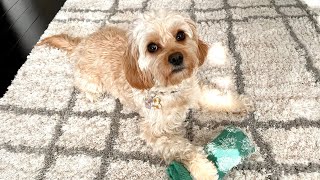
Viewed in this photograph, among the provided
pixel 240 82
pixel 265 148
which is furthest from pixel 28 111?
pixel 265 148

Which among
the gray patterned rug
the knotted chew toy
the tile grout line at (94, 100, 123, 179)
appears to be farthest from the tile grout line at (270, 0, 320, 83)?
the tile grout line at (94, 100, 123, 179)

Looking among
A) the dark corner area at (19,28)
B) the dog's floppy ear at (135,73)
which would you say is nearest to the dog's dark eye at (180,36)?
the dog's floppy ear at (135,73)

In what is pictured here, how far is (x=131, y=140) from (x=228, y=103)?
0.68 metres

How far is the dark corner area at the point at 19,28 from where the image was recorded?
2.99 metres

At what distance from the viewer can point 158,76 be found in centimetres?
184

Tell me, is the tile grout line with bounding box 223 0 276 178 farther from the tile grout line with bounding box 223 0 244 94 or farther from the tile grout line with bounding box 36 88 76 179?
the tile grout line with bounding box 36 88 76 179

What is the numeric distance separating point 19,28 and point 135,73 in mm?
2124

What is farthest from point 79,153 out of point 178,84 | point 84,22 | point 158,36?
point 84,22

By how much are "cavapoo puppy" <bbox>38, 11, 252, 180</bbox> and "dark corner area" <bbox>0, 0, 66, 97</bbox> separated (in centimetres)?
81

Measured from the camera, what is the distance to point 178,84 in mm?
1981

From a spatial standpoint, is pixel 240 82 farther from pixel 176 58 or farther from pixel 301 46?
pixel 176 58

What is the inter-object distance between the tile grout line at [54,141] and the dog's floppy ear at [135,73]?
736 mm

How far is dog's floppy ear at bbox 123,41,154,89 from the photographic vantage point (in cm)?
188

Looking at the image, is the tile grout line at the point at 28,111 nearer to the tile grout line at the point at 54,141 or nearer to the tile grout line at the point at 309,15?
the tile grout line at the point at 54,141
